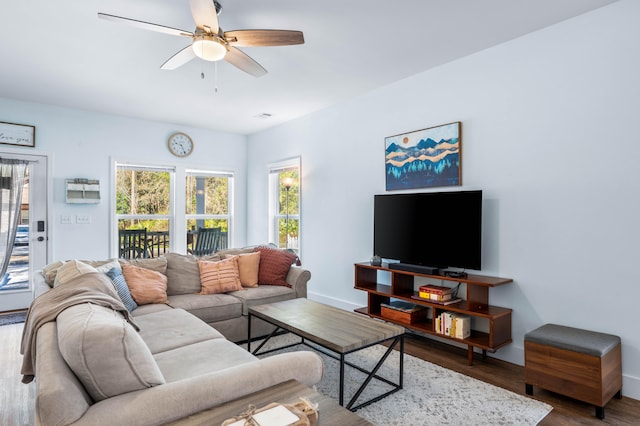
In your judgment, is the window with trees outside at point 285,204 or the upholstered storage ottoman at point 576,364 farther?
the window with trees outside at point 285,204

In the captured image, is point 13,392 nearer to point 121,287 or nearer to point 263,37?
point 121,287

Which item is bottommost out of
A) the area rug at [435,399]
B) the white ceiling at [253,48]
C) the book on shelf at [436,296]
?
the area rug at [435,399]

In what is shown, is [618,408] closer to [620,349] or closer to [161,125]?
[620,349]

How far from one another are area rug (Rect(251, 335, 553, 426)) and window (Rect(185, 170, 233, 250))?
3843 millimetres

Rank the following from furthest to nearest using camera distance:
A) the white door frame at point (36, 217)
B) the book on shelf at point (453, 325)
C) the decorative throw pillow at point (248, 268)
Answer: the white door frame at point (36, 217) < the decorative throw pillow at point (248, 268) < the book on shelf at point (453, 325)

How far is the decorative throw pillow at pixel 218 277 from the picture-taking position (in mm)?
3557

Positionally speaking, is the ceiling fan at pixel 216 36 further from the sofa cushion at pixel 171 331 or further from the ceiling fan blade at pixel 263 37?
the sofa cushion at pixel 171 331

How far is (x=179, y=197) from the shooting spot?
19.2 feet

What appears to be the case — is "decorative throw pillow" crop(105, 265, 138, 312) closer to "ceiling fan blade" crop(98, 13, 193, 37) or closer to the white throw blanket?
the white throw blanket

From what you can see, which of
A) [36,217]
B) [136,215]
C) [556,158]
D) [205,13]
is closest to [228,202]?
[136,215]

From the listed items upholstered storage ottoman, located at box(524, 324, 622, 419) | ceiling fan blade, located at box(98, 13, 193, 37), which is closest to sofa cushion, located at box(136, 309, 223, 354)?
ceiling fan blade, located at box(98, 13, 193, 37)

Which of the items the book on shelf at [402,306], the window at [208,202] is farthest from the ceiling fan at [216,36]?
the window at [208,202]

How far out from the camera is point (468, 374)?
111 inches

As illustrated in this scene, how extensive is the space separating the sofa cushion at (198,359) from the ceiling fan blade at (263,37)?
6.31 feet
